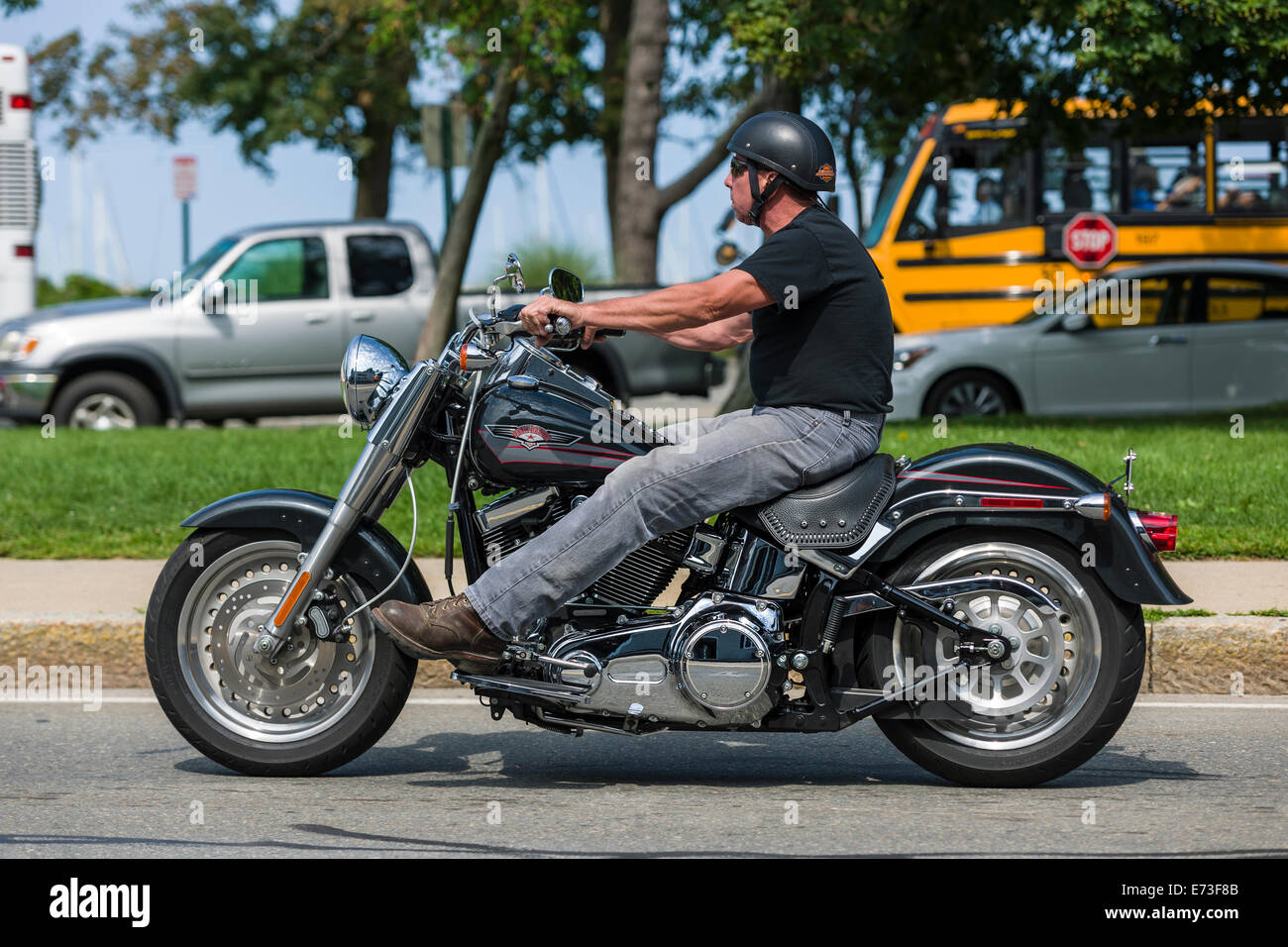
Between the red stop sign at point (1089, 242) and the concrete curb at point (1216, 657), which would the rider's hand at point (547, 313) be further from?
the red stop sign at point (1089, 242)

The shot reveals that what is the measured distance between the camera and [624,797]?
4.93 metres

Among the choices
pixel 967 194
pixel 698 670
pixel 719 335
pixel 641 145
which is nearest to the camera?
pixel 698 670

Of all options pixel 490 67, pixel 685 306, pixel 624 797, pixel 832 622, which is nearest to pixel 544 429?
pixel 685 306

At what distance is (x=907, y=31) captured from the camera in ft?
42.6

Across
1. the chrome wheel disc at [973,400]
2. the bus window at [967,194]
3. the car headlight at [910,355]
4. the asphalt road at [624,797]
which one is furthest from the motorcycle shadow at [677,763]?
the bus window at [967,194]

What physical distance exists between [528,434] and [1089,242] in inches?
534

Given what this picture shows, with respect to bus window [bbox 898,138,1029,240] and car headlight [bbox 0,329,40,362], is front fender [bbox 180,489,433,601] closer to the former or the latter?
car headlight [bbox 0,329,40,362]

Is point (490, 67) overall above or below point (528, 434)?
above

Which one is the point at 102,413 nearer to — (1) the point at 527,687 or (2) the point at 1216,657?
(2) the point at 1216,657

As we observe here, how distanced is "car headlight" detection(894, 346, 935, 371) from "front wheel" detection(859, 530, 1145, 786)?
9677 mm

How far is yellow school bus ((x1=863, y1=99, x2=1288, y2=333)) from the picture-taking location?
56.7ft

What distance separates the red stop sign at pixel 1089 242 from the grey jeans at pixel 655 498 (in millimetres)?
13155

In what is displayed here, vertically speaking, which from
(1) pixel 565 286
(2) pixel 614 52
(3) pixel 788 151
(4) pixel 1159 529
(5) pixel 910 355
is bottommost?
(4) pixel 1159 529

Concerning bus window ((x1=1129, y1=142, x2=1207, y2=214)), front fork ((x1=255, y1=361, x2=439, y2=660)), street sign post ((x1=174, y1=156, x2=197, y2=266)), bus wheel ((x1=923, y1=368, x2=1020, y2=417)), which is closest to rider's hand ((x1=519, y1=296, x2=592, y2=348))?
front fork ((x1=255, y1=361, x2=439, y2=660))
